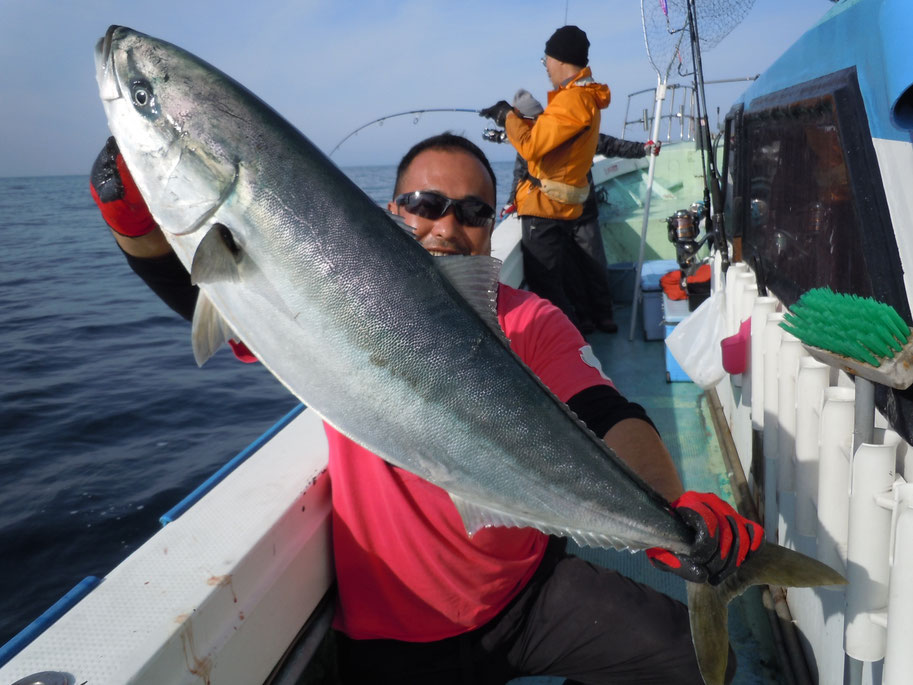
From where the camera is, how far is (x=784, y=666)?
7.55 feet

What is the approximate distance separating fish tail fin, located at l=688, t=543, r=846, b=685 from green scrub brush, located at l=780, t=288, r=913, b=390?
19.4 inches

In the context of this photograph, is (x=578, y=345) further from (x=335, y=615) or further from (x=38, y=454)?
(x=38, y=454)

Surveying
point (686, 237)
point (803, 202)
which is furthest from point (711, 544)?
point (686, 237)

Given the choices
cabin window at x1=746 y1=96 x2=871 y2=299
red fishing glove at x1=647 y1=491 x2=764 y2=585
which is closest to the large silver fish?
red fishing glove at x1=647 y1=491 x2=764 y2=585

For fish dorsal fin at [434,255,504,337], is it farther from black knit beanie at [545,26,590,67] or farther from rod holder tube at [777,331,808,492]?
black knit beanie at [545,26,590,67]

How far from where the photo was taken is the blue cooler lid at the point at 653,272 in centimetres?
629

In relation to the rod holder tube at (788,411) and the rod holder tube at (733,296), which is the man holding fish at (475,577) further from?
the rod holder tube at (733,296)

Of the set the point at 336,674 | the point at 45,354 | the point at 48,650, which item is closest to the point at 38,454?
the point at 45,354

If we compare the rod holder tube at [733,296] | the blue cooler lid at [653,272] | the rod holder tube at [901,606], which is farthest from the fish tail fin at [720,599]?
the blue cooler lid at [653,272]

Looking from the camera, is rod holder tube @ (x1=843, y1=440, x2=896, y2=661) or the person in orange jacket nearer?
rod holder tube @ (x1=843, y1=440, x2=896, y2=661)

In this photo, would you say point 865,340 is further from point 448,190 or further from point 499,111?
point 499,111

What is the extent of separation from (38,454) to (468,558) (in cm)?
570

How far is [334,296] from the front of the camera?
1293 mm

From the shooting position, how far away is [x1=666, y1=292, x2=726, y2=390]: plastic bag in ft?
12.4
